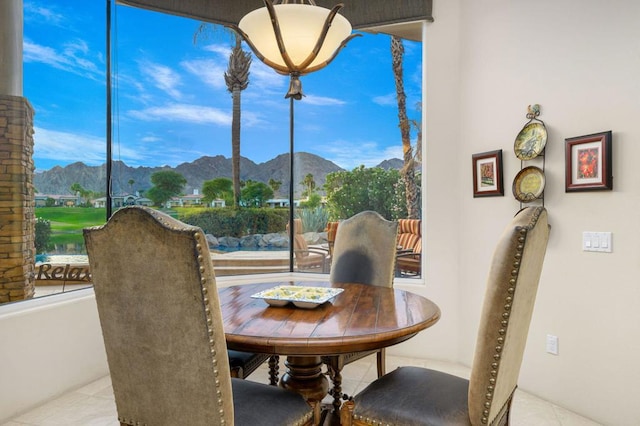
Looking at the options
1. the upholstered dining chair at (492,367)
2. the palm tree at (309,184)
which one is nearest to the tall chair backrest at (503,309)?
the upholstered dining chair at (492,367)

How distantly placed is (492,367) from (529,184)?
174cm

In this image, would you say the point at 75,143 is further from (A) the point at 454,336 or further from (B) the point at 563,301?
(B) the point at 563,301

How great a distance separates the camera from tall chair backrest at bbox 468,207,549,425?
1.29 meters

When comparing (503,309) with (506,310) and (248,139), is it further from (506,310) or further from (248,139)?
(248,139)

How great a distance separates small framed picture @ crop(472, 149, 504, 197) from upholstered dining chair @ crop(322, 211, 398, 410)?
33.2 inches

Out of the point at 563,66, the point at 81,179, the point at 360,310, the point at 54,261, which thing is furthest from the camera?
the point at 81,179

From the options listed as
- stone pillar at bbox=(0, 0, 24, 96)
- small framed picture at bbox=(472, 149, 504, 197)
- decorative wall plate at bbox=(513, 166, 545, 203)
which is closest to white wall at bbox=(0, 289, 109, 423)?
stone pillar at bbox=(0, 0, 24, 96)

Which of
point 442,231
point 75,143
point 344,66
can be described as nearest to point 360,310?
point 442,231

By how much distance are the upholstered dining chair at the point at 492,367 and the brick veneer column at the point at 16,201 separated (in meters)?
2.34

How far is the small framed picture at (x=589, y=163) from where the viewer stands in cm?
228

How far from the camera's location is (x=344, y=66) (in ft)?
13.2

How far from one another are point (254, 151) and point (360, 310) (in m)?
2.58

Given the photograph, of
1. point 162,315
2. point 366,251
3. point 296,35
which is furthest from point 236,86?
point 162,315

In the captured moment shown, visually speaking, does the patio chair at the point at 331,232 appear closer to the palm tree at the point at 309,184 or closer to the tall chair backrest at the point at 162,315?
the palm tree at the point at 309,184
